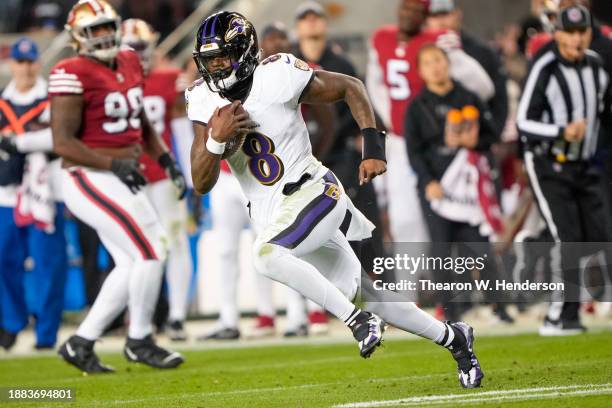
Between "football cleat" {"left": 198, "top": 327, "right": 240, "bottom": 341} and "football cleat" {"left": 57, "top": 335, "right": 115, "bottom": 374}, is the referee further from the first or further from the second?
"football cleat" {"left": 57, "top": 335, "right": 115, "bottom": 374}

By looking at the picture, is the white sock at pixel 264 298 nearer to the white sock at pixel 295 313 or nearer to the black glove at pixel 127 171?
the white sock at pixel 295 313

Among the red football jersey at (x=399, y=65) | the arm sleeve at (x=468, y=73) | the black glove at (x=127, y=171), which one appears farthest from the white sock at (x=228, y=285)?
the black glove at (x=127, y=171)

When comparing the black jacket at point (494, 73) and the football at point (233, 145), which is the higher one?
the football at point (233, 145)

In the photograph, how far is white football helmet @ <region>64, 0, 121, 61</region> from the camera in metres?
7.89

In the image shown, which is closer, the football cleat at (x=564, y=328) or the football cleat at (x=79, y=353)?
the football cleat at (x=79, y=353)

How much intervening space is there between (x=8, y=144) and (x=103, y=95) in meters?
1.83

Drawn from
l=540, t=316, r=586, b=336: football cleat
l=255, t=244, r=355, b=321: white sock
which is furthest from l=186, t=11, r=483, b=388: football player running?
l=540, t=316, r=586, b=336: football cleat

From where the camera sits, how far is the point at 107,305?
7.73 meters

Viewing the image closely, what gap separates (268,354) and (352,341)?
30.7 inches

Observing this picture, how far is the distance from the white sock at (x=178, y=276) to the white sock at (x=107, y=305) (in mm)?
1963

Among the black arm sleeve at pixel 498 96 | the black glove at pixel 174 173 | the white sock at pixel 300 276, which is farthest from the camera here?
the black arm sleeve at pixel 498 96

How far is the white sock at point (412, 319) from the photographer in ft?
19.2

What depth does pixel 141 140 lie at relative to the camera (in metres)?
8.19

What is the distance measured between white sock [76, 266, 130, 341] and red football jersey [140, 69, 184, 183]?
2334mm
